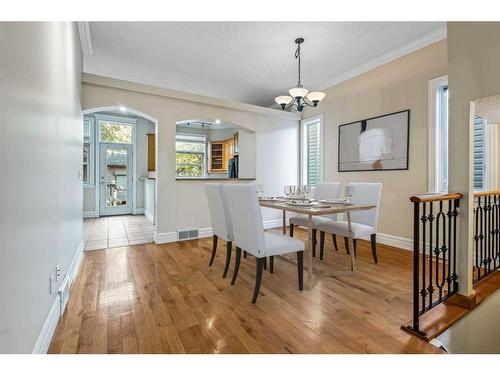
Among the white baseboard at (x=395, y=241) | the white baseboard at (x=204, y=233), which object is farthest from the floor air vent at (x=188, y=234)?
the white baseboard at (x=395, y=241)

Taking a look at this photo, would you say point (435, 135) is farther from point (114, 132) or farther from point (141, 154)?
point (114, 132)

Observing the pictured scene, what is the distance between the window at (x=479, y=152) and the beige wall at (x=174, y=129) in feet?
9.90

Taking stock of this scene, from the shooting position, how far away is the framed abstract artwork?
11.2ft

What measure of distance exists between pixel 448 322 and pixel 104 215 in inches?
274

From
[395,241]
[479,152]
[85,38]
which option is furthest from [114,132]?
A: [479,152]

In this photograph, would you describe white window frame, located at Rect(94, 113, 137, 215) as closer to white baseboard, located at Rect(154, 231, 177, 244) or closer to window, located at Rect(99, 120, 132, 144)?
window, located at Rect(99, 120, 132, 144)

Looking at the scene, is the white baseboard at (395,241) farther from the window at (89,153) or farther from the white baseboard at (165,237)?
the window at (89,153)

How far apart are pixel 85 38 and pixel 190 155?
4762 mm

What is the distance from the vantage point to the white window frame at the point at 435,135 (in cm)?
307

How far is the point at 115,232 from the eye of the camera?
178 inches

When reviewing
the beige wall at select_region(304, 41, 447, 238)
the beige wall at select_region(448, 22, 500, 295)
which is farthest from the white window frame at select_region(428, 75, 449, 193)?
the beige wall at select_region(448, 22, 500, 295)

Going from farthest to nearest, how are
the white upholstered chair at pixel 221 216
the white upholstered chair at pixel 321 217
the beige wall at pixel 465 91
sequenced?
1. the white upholstered chair at pixel 321 217
2. the white upholstered chair at pixel 221 216
3. the beige wall at pixel 465 91
